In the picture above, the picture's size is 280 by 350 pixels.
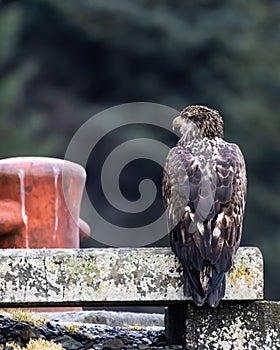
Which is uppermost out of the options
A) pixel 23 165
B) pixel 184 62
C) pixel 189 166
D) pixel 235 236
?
pixel 184 62

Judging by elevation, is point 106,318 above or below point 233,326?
above

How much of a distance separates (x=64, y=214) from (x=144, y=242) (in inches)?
475

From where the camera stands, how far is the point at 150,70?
27.5 meters

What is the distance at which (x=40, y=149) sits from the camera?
23516 mm

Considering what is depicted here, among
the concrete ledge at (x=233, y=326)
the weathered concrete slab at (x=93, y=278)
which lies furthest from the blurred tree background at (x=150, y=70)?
the weathered concrete slab at (x=93, y=278)

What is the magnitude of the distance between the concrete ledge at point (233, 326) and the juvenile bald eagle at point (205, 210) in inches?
6.6

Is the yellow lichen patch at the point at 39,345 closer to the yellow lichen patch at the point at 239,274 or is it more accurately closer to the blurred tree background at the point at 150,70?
the yellow lichen patch at the point at 239,274

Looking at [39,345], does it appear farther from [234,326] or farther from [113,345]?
[234,326]

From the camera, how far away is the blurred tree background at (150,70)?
24531 mm

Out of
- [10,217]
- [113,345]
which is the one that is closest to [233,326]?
[113,345]

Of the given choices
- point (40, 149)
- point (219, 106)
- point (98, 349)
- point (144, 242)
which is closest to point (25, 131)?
Answer: point (40, 149)

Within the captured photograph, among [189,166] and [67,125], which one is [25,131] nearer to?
[67,125]

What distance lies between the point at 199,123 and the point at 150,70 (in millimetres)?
21182

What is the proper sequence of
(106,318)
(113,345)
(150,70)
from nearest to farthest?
(113,345), (106,318), (150,70)
